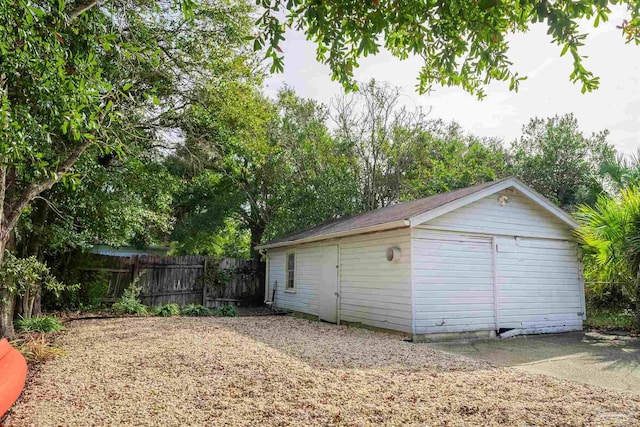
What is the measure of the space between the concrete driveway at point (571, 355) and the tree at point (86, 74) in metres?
6.16

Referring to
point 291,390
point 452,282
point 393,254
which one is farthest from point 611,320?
point 291,390

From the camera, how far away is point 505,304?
348 inches

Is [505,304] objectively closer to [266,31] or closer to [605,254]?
[605,254]

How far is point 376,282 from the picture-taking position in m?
9.03

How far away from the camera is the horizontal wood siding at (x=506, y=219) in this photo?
855cm

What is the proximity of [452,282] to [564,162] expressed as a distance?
49.9 ft

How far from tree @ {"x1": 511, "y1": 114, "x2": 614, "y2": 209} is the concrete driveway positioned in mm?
11945

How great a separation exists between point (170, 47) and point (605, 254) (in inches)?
405

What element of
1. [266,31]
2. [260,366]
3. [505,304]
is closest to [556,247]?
[505,304]

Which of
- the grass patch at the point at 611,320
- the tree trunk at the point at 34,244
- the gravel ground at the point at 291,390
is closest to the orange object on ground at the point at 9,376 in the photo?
the gravel ground at the point at 291,390

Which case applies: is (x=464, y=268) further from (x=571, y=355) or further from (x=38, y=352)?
(x=38, y=352)

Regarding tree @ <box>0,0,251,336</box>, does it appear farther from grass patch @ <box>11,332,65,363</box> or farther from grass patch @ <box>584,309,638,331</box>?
grass patch @ <box>584,309,638,331</box>

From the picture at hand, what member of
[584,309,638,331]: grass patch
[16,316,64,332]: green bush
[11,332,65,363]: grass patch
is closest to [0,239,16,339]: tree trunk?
[16,316,64,332]: green bush

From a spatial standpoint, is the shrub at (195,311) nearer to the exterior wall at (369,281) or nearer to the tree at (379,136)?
the exterior wall at (369,281)
